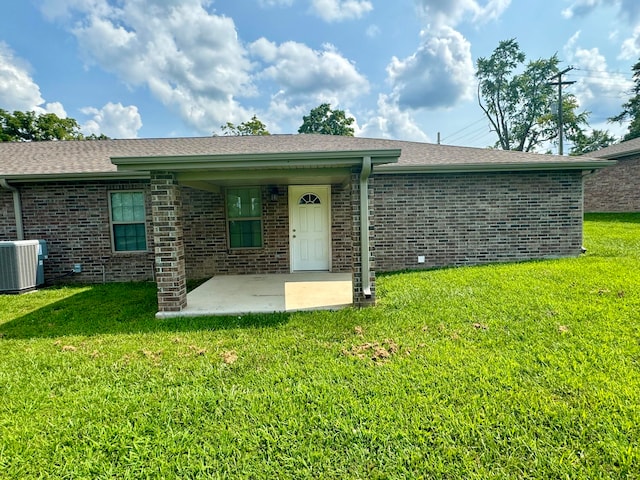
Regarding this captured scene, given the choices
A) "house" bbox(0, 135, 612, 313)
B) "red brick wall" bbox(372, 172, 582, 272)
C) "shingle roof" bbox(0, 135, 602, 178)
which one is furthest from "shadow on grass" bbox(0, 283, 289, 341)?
"red brick wall" bbox(372, 172, 582, 272)

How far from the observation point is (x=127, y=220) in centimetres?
745

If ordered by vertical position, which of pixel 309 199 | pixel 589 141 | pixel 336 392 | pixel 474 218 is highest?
pixel 589 141

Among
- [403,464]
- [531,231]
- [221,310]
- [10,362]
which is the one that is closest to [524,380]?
[403,464]

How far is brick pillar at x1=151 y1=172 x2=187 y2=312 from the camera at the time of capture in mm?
4672

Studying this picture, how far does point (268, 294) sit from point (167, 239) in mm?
2034

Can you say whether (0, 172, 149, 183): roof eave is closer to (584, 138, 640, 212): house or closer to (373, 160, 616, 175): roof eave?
(373, 160, 616, 175): roof eave

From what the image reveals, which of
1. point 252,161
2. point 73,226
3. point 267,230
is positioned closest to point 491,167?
point 267,230

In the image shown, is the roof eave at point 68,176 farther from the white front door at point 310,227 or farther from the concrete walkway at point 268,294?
the white front door at point 310,227

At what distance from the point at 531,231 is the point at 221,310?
24.0 ft

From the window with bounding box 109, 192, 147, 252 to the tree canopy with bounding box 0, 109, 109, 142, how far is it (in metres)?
22.1

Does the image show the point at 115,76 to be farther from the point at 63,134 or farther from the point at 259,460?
the point at 63,134

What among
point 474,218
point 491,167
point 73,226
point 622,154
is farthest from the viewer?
point 622,154

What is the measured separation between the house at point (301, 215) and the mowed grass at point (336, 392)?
9.35ft

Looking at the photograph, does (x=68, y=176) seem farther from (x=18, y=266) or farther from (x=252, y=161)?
(x=252, y=161)
